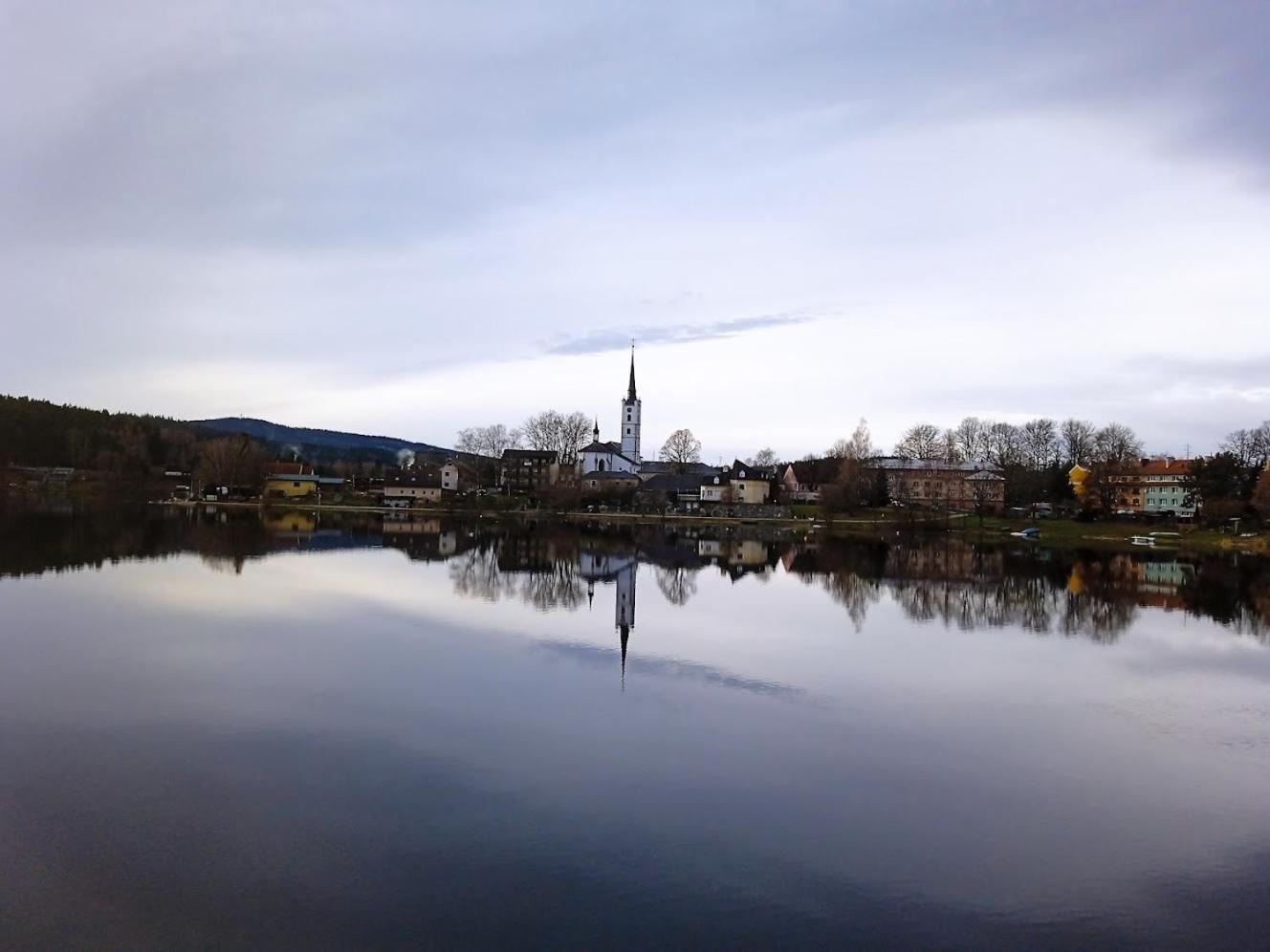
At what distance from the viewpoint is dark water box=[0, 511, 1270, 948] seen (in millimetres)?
6078

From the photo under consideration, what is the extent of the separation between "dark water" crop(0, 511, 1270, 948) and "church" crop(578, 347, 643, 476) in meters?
66.9

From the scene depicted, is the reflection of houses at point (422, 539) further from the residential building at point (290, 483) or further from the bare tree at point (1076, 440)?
the bare tree at point (1076, 440)

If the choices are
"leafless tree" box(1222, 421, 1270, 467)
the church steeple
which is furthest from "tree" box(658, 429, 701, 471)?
"leafless tree" box(1222, 421, 1270, 467)

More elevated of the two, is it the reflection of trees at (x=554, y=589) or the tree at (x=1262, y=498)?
the tree at (x=1262, y=498)

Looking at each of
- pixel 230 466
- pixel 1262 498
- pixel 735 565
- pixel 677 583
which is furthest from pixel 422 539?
pixel 230 466

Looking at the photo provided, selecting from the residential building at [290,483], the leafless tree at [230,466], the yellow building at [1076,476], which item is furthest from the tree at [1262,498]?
the leafless tree at [230,466]

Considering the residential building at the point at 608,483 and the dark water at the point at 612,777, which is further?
the residential building at the point at 608,483

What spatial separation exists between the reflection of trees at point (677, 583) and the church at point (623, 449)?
173 ft

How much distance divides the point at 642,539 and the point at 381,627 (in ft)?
97.0

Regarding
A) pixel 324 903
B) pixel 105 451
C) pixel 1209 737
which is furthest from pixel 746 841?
pixel 105 451

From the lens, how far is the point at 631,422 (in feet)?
320

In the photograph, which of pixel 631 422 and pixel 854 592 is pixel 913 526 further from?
pixel 631 422

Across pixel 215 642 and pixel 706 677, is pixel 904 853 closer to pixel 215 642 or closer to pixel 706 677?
pixel 706 677

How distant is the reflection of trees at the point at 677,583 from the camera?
22747 mm
